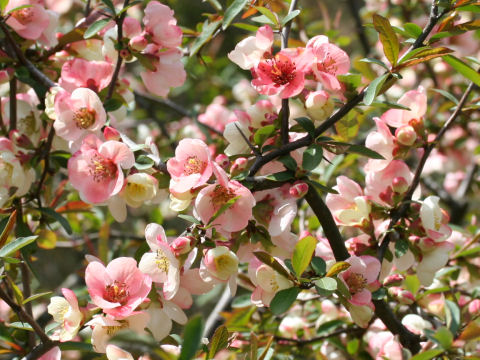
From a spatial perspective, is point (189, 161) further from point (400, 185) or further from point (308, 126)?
point (400, 185)

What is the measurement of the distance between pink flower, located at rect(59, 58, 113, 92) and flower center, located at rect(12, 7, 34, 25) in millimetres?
145

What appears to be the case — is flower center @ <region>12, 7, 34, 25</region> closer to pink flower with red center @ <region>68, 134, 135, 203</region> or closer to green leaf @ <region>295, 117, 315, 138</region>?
pink flower with red center @ <region>68, 134, 135, 203</region>

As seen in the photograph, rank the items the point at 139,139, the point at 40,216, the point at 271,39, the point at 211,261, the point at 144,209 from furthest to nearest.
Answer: the point at 144,209 < the point at 139,139 < the point at 40,216 < the point at 271,39 < the point at 211,261

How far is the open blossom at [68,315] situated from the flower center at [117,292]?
58 millimetres

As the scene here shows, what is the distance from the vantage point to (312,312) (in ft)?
4.93

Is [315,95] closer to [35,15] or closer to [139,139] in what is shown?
[35,15]

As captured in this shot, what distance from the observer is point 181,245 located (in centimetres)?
75

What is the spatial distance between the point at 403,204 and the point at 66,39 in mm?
685

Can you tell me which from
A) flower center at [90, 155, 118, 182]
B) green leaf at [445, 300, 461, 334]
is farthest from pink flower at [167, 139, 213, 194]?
green leaf at [445, 300, 461, 334]

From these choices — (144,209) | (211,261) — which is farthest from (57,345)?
(144,209)

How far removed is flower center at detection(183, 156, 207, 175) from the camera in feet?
2.63

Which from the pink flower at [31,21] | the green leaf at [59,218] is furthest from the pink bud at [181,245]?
the pink flower at [31,21]

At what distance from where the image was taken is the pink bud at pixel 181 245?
746mm

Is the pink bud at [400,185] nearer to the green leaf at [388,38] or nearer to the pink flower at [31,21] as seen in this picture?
the green leaf at [388,38]
